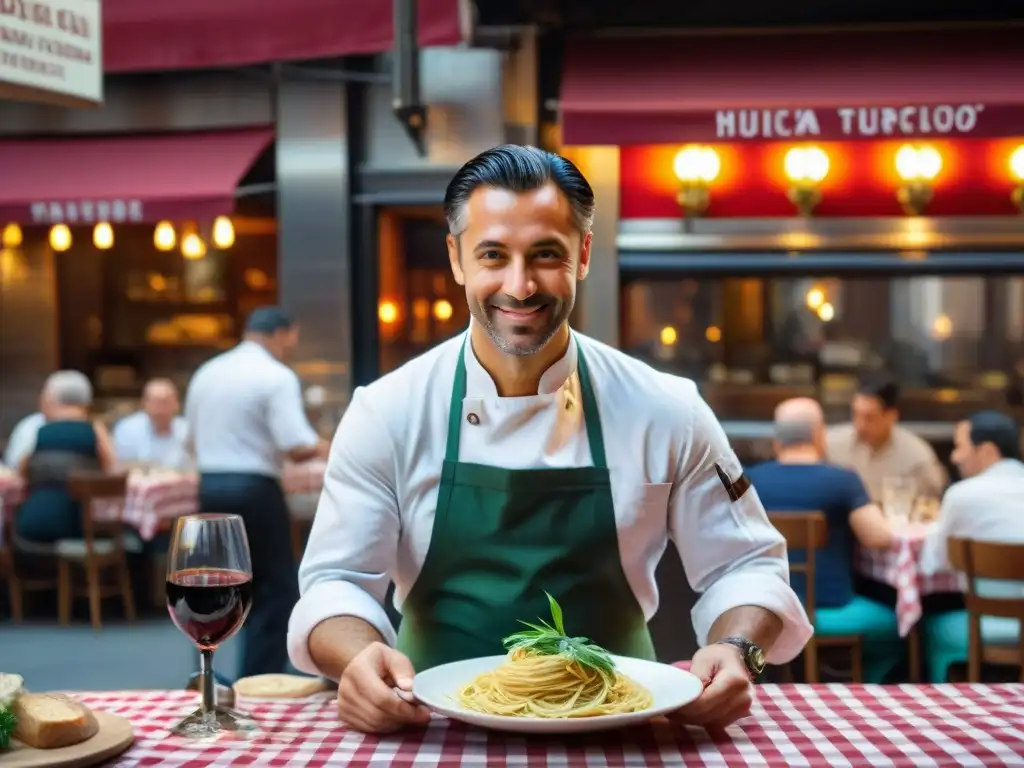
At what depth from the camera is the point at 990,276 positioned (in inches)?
340

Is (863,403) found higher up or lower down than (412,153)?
lower down

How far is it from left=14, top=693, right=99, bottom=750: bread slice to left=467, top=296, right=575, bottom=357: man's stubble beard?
0.81m

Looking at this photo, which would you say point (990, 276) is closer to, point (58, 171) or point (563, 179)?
point (58, 171)

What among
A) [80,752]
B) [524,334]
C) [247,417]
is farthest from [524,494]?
[247,417]

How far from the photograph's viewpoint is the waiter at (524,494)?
6.93 ft

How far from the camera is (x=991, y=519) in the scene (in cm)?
518

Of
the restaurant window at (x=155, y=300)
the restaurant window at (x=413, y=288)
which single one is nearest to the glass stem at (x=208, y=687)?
the restaurant window at (x=413, y=288)

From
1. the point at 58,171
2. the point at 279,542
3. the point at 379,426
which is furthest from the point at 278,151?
the point at 379,426

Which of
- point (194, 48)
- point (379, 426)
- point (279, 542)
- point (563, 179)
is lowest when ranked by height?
point (279, 542)

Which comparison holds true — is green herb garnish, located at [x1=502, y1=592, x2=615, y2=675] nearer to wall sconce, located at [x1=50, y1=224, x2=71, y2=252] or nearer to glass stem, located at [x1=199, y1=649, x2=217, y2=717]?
glass stem, located at [x1=199, y1=649, x2=217, y2=717]

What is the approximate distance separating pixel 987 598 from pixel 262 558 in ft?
11.1

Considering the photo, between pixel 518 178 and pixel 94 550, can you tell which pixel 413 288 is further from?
pixel 518 178

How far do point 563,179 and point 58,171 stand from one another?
7.61 m

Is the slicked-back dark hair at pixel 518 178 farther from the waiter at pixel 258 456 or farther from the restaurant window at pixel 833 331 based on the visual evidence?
the restaurant window at pixel 833 331
